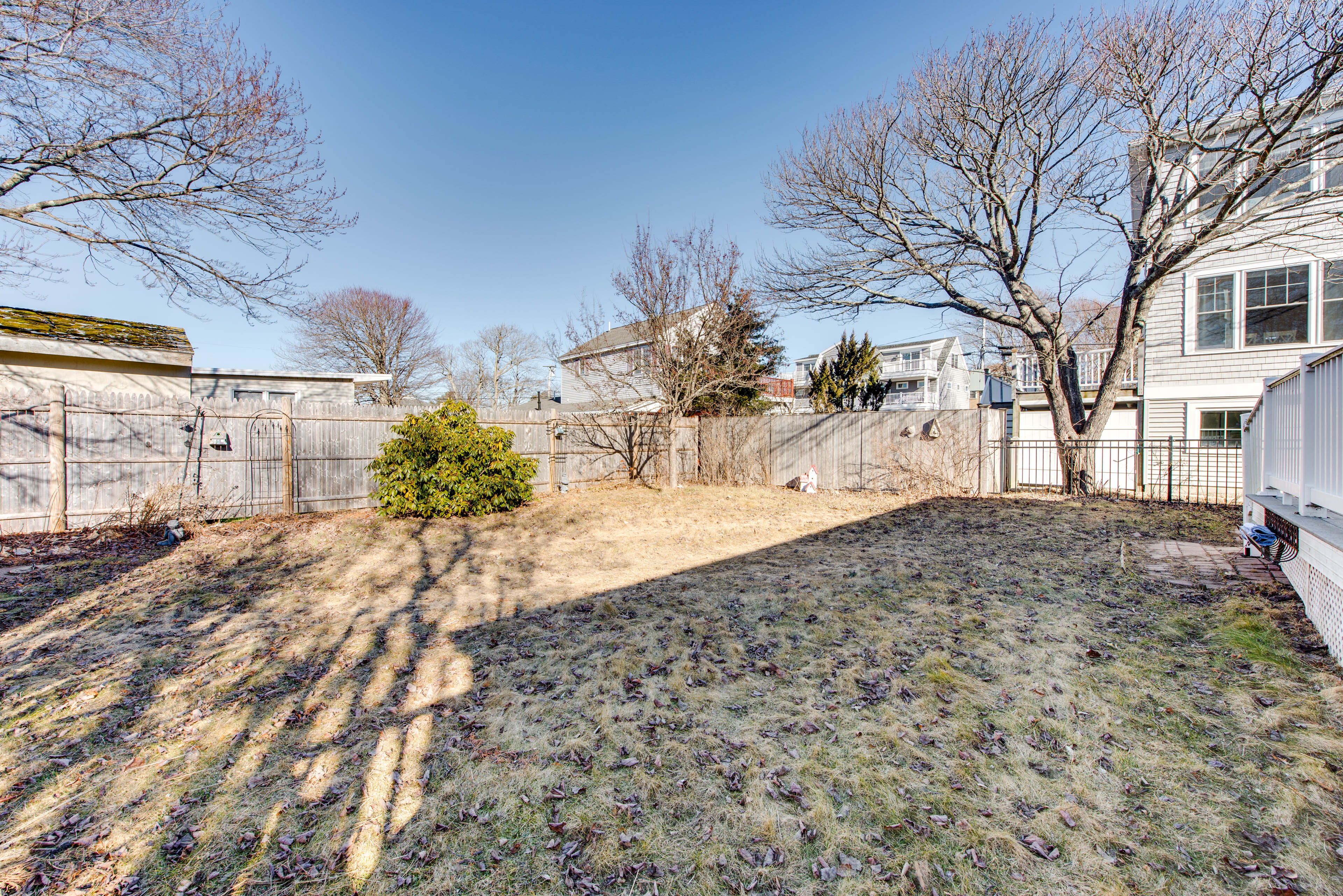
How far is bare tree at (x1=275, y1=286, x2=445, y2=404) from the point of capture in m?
26.3

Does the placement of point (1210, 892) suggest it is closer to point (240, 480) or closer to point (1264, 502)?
point (1264, 502)

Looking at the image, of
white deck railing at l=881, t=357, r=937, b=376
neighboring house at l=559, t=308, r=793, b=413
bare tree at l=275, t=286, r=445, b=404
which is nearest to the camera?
neighboring house at l=559, t=308, r=793, b=413

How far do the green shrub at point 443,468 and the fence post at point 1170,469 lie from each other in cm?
1172

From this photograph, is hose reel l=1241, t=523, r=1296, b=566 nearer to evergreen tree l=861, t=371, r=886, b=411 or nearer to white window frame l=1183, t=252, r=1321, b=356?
white window frame l=1183, t=252, r=1321, b=356

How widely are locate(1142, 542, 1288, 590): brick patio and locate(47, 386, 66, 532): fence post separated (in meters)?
12.4

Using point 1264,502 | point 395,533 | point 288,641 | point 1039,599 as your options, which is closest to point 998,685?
point 1039,599

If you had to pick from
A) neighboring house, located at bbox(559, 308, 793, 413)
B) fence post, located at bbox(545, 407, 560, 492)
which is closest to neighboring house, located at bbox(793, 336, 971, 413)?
neighboring house, located at bbox(559, 308, 793, 413)

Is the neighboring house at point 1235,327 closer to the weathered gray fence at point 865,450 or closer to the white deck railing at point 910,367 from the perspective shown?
the weathered gray fence at point 865,450

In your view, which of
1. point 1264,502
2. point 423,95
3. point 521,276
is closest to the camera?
point 1264,502

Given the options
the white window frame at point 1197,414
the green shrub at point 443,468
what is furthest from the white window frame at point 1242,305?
the green shrub at point 443,468

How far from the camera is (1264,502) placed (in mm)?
4531

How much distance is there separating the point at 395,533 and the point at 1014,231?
12157 mm

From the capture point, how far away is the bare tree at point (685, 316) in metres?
12.9

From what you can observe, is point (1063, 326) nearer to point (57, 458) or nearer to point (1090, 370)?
point (1090, 370)
